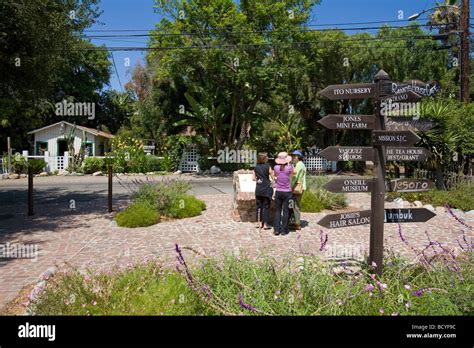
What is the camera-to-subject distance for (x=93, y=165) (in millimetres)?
25234

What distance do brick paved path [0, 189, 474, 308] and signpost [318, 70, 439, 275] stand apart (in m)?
1.27

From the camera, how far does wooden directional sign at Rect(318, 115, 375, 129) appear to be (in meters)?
4.34

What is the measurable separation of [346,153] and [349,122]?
397mm

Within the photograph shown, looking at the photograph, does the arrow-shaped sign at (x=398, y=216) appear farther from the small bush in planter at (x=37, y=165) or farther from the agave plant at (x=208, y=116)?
the small bush in planter at (x=37, y=165)

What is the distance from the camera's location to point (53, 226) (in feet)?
28.9

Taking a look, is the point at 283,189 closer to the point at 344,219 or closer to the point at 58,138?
the point at 344,219

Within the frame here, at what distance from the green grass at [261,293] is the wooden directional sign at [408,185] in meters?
0.89

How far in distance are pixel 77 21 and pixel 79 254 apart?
308 inches

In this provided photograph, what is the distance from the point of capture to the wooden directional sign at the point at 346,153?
423cm

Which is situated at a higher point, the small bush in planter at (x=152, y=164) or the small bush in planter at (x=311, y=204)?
the small bush in planter at (x=152, y=164)

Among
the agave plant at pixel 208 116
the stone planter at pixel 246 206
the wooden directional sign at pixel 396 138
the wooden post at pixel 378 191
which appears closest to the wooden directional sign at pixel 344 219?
the wooden post at pixel 378 191

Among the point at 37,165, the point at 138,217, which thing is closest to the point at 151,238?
the point at 138,217

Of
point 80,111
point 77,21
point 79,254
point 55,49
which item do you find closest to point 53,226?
point 79,254

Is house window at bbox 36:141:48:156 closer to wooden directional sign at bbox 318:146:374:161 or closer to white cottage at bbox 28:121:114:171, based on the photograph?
white cottage at bbox 28:121:114:171
